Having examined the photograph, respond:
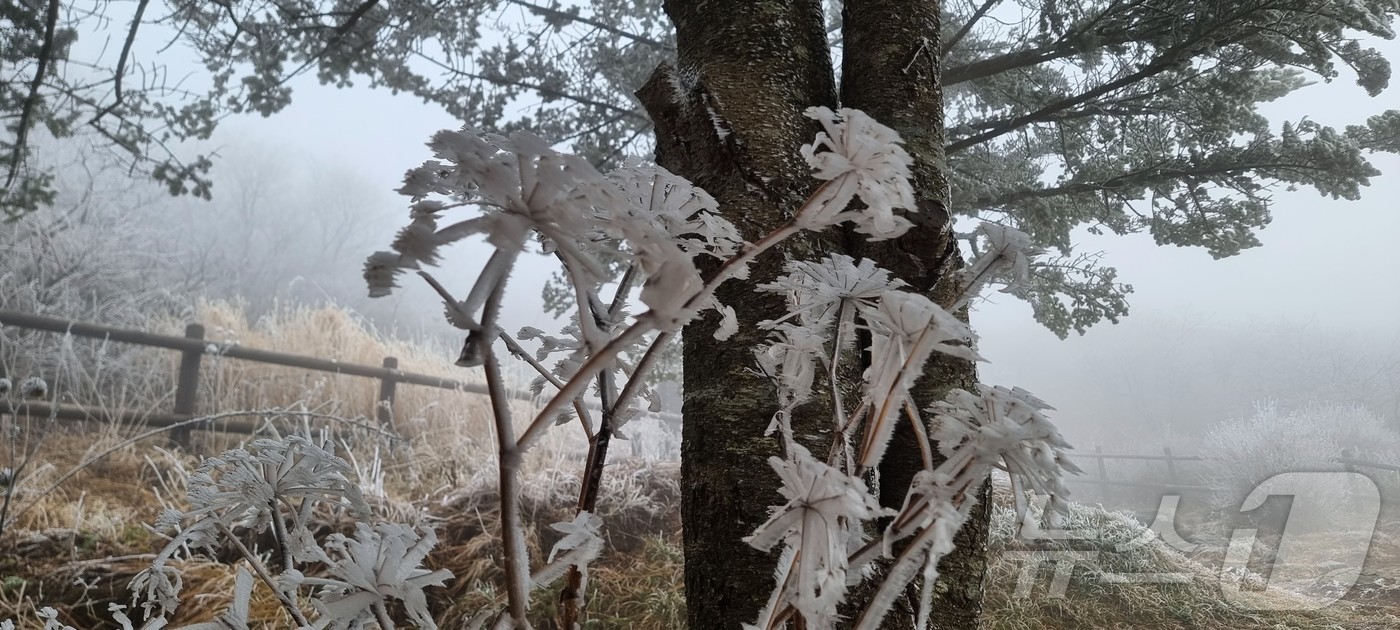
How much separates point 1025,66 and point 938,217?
1.23 metres

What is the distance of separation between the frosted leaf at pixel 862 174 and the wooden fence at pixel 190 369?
1.98 m

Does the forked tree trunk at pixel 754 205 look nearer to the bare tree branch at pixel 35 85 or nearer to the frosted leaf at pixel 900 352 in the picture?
the frosted leaf at pixel 900 352

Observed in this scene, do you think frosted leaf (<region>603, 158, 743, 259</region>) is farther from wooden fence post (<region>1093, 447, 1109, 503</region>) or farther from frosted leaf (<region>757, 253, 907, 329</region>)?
wooden fence post (<region>1093, 447, 1109, 503</region>)

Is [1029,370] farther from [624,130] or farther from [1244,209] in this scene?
[624,130]

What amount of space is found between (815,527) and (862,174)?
0.29ft

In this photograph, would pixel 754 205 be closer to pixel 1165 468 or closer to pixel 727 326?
pixel 727 326

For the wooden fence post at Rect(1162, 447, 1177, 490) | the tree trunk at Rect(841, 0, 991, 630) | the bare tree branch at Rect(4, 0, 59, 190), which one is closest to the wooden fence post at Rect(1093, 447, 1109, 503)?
the wooden fence post at Rect(1162, 447, 1177, 490)

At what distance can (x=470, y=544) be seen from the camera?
4.40 feet

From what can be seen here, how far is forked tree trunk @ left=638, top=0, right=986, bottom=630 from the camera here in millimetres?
Answer: 375

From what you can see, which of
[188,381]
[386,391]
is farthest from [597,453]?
[188,381]
